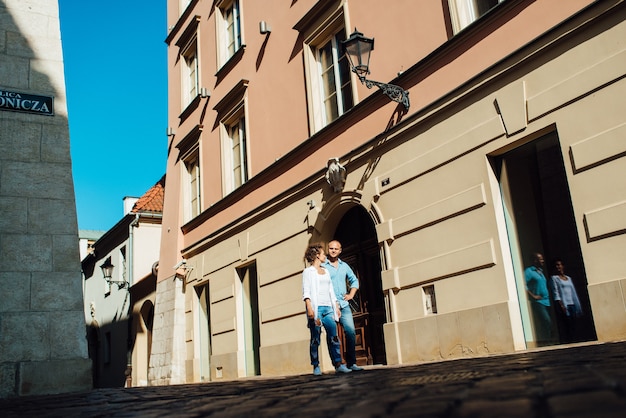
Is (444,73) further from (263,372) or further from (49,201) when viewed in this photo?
(263,372)

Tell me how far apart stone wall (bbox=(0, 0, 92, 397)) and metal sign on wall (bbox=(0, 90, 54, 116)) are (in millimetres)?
17

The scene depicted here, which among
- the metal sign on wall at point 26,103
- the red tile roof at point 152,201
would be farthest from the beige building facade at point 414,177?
the red tile roof at point 152,201

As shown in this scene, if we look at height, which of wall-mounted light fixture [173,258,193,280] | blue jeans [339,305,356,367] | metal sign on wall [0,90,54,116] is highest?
metal sign on wall [0,90,54,116]

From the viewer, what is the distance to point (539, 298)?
8.45 m

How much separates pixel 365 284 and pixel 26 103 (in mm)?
6295

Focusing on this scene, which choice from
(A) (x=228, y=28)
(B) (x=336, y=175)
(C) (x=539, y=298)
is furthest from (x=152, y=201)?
(C) (x=539, y=298)

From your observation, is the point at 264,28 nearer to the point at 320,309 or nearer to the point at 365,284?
the point at 365,284

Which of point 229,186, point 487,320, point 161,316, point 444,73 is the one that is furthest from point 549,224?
point 161,316

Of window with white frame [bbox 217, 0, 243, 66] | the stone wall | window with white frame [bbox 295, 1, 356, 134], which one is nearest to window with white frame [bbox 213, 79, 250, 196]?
window with white frame [bbox 217, 0, 243, 66]

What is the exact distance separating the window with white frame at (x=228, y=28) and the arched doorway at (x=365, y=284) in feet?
22.7

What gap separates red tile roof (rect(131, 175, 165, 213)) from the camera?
2616 centimetres

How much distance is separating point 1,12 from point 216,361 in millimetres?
9623

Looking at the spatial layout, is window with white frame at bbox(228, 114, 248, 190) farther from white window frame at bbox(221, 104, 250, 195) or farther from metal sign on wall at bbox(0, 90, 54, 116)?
metal sign on wall at bbox(0, 90, 54, 116)

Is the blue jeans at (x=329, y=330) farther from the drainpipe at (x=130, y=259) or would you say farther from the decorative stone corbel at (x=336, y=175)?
the drainpipe at (x=130, y=259)
